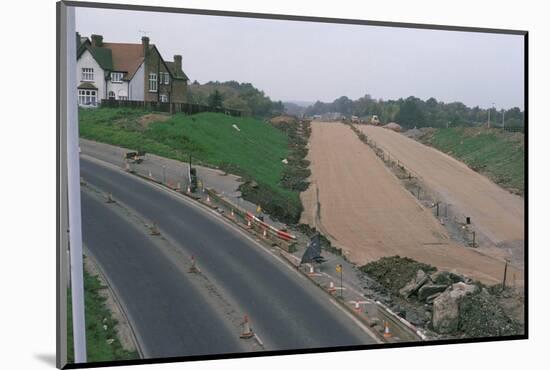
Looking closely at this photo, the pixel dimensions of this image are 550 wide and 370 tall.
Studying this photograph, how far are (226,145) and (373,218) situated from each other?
284 centimetres

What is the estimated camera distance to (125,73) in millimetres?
12250

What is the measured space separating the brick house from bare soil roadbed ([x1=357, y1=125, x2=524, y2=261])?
3.61m

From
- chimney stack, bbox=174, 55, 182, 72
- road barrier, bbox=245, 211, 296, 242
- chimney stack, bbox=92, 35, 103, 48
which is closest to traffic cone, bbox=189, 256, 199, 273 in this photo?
road barrier, bbox=245, 211, 296, 242

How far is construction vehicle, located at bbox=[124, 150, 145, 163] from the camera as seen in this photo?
12172 mm

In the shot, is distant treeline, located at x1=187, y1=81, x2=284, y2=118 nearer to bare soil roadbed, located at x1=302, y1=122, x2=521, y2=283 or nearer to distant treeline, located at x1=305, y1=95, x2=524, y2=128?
distant treeline, located at x1=305, y1=95, x2=524, y2=128

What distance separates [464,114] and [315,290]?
440 centimetres

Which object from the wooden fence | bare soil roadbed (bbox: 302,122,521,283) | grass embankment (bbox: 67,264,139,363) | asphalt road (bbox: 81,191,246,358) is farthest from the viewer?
bare soil roadbed (bbox: 302,122,521,283)

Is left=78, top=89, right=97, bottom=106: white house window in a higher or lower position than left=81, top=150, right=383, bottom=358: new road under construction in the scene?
higher

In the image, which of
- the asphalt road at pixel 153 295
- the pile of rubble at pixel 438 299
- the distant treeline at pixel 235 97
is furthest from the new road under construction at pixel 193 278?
the distant treeline at pixel 235 97

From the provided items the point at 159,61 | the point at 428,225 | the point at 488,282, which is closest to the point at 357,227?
the point at 428,225

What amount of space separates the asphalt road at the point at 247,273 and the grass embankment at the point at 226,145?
2.34 ft

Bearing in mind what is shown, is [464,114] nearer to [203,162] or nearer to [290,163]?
[290,163]

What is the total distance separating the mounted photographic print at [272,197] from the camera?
1099 centimetres

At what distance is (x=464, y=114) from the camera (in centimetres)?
1352
